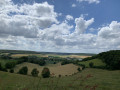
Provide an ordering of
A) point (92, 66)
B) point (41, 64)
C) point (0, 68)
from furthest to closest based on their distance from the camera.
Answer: point (41, 64)
point (92, 66)
point (0, 68)

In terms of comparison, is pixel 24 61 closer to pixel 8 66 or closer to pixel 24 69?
pixel 8 66

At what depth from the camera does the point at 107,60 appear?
82250 mm

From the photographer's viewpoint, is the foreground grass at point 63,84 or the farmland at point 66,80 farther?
the farmland at point 66,80

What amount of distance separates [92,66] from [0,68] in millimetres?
58851

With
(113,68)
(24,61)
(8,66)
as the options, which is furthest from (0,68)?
(113,68)

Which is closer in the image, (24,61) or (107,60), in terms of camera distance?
(107,60)

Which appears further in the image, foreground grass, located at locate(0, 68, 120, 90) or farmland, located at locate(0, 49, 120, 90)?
farmland, located at locate(0, 49, 120, 90)

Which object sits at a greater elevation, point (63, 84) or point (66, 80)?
point (63, 84)

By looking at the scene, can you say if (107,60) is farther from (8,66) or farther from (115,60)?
(8,66)

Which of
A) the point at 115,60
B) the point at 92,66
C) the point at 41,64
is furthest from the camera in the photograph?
the point at 41,64

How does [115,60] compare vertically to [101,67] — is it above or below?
above

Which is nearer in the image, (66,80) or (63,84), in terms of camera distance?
(63,84)

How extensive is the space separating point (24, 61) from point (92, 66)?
69.8 metres

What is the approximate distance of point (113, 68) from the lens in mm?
72312
